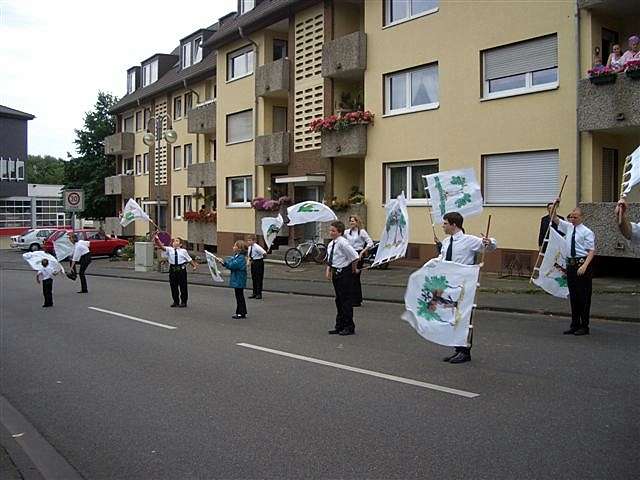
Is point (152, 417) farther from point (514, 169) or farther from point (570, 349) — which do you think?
point (514, 169)

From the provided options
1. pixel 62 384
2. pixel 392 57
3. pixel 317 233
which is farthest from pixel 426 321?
pixel 317 233

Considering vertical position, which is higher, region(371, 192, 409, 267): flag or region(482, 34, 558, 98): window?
region(482, 34, 558, 98): window

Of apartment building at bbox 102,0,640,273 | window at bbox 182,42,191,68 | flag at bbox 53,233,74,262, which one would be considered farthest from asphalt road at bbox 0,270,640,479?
window at bbox 182,42,191,68

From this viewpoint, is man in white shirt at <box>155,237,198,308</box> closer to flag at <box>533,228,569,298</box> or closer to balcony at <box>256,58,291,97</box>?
flag at <box>533,228,569,298</box>

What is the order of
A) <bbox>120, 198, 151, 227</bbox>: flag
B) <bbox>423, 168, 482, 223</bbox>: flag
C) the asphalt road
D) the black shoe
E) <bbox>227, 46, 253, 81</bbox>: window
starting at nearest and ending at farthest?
the asphalt road < the black shoe < <bbox>423, 168, 482, 223</bbox>: flag < <bbox>120, 198, 151, 227</bbox>: flag < <bbox>227, 46, 253, 81</bbox>: window

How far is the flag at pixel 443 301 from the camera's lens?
782 cm

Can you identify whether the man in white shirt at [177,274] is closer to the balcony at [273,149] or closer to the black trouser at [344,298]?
the black trouser at [344,298]

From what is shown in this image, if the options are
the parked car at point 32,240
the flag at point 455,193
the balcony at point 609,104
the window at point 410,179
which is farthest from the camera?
the parked car at point 32,240

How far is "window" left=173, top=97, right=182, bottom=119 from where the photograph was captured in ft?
134

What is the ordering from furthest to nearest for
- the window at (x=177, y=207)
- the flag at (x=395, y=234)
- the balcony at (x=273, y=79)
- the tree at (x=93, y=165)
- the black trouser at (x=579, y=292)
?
the tree at (x=93, y=165)
the window at (x=177, y=207)
the balcony at (x=273, y=79)
the flag at (x=395, y=234)
the black trouser at (x=579, y=292)

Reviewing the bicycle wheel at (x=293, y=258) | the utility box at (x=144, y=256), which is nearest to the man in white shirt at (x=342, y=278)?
the bicycle wheel at (x=293, y=258)

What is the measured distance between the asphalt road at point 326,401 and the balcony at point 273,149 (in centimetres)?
1643

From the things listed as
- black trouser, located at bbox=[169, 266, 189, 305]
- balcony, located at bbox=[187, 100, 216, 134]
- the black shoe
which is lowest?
the black shoe

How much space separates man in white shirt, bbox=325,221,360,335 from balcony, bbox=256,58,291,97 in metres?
18.2
